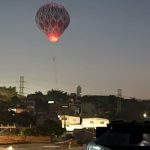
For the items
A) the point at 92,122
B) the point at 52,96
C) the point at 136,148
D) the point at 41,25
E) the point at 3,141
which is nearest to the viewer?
the point at 136,148

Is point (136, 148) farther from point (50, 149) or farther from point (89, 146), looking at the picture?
point (50, 149)

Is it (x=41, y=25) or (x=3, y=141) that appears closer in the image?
(x=3, y=141)

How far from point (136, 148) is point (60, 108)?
120 m

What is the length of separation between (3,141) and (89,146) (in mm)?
43236

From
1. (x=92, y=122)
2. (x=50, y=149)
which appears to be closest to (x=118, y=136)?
(x=50, y=149)

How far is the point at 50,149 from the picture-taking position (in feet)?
131

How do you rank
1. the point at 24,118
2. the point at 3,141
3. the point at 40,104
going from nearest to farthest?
the point at 3,141
the point at 24,118
the point at 40,104

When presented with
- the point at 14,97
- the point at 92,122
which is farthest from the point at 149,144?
the point at 14,97

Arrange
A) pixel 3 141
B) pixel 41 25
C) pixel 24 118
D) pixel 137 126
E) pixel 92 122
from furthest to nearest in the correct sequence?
pixel 92 122, pixel 24 118, pixel 41 25, pixel 3 141, pixel 137 126

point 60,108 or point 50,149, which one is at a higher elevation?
point 60,108

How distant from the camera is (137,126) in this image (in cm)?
1164

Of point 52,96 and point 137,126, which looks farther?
point 52,96

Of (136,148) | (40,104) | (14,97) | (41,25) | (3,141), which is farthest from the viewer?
(40,104)

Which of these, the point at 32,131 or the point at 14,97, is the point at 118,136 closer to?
the point at 32,131
